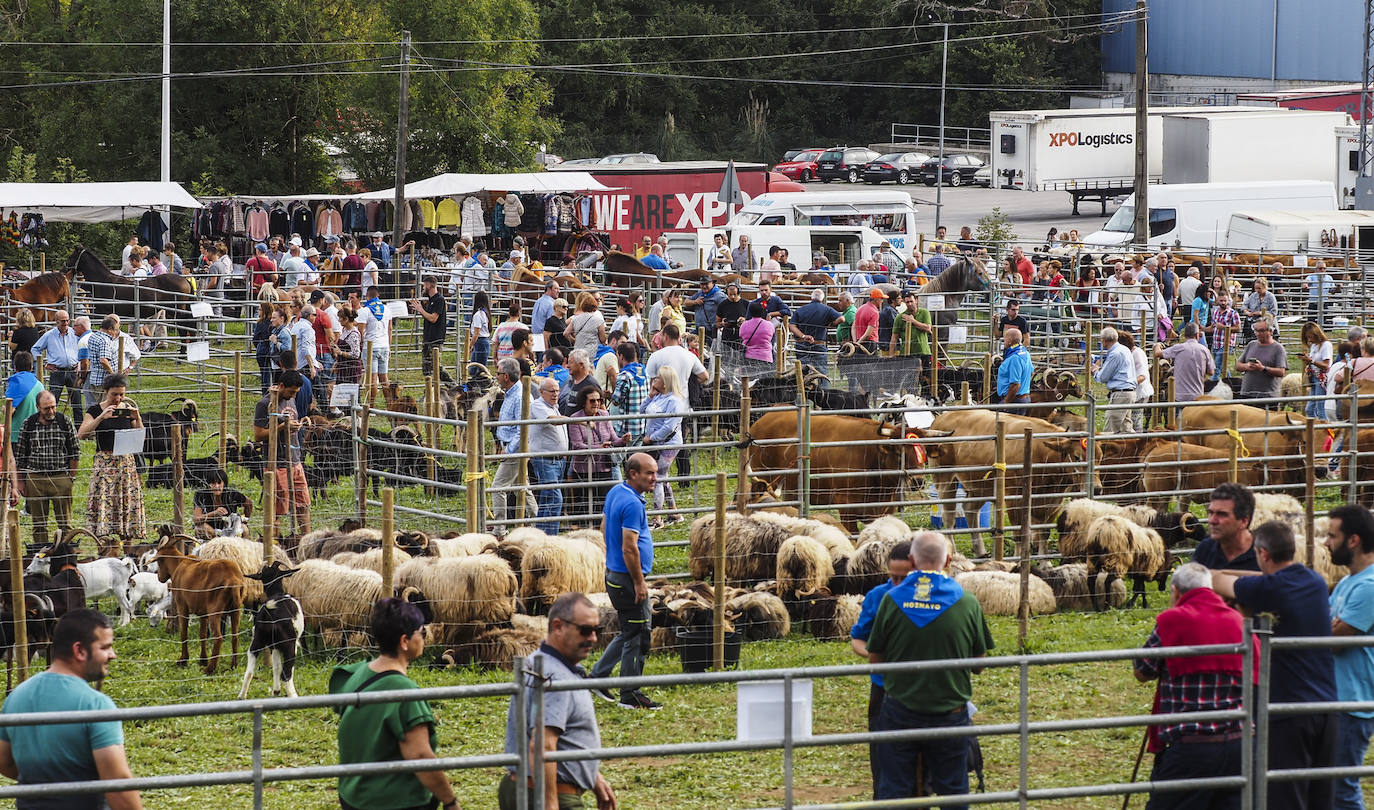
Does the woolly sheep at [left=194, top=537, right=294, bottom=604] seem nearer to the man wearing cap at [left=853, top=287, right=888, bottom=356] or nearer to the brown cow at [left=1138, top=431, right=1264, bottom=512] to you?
the brown cow at [left=1138, top=431, right=1264, bottom=512]

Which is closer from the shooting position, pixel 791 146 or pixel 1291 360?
pixel 1291 360

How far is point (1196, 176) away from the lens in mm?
47469

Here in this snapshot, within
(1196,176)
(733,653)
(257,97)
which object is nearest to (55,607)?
(733,653)

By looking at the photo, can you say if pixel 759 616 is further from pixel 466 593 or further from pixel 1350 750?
pixel 1350 750

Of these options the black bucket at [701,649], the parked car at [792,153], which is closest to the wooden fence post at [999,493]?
the black bucket at [701,649]

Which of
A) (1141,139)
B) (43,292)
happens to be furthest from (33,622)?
(1141,139)

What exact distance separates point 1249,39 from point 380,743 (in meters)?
64.5

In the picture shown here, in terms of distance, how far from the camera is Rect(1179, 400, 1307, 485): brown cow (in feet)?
49.2

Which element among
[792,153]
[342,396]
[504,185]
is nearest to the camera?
[342,396]

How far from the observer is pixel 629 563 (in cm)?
967

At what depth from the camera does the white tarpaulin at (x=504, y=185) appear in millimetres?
35344

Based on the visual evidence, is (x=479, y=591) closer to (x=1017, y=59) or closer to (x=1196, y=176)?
(x=1196, y=176)

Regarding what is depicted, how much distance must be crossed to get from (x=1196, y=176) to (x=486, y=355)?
30.9 meters

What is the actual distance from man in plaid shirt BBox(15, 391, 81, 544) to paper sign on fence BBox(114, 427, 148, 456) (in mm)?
1498
